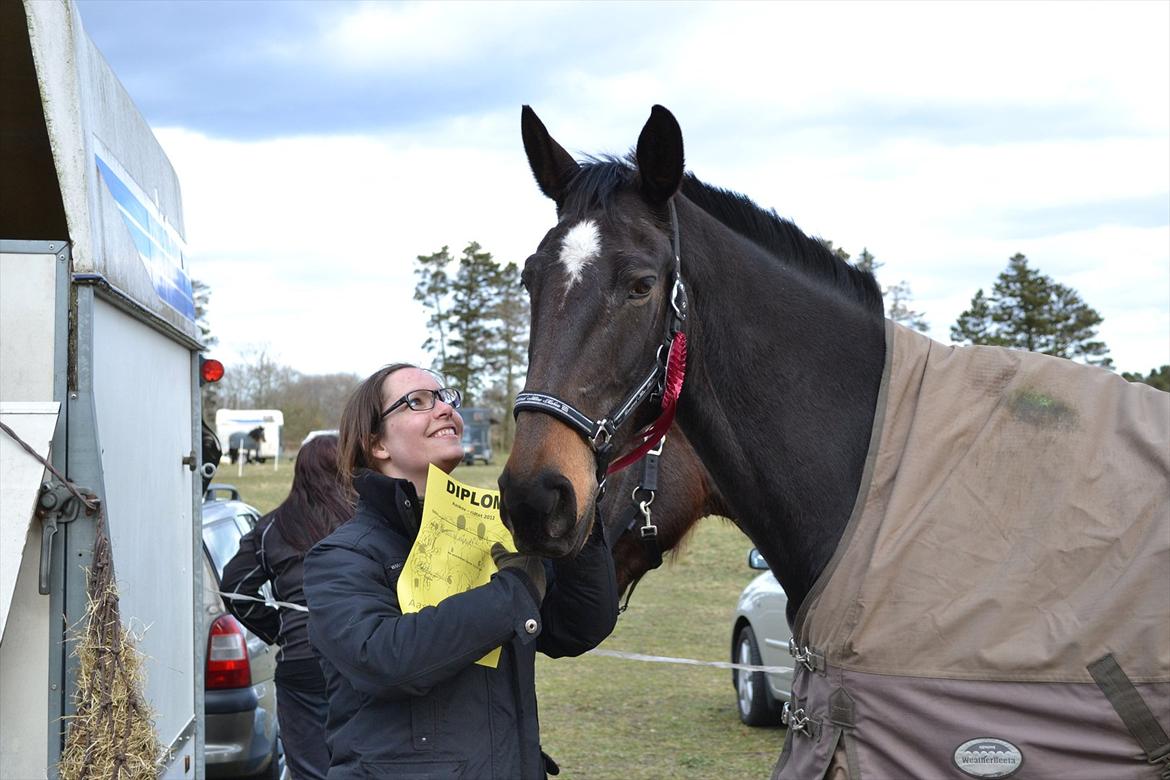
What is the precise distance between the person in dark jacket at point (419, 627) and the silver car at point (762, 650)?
190 inches

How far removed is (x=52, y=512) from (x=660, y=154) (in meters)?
1.78

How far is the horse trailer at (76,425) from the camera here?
2693 millimetres

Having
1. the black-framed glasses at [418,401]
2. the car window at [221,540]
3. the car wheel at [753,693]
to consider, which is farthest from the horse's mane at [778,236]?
the car wheel at [753,693]

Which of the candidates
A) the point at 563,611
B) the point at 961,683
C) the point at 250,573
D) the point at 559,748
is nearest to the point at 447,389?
the point at 563,611

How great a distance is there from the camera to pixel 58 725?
2693 millimetres

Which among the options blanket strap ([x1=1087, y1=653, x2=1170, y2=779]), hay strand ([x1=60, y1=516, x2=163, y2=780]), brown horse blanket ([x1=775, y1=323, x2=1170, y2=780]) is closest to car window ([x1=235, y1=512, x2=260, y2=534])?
hay strand ([x1=60, y1=516, x2=163, y2=780])

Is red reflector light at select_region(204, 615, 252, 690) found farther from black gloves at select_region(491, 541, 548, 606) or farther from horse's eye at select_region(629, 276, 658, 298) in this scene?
horse's eye at select_region(629, 276, 658, 298)

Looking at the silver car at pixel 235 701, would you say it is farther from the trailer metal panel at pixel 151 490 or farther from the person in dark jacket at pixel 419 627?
the person in dark jacket at pixel 419 627

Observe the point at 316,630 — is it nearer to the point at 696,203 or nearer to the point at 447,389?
the point at 447,389

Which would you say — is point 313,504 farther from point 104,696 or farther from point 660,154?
point 660,154

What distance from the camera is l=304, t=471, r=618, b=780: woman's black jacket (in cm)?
222

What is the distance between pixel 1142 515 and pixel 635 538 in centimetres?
310

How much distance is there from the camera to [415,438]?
271 centimetres

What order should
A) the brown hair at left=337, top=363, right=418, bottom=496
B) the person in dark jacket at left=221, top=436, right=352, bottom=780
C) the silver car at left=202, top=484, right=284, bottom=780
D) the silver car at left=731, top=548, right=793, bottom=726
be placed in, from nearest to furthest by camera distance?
the brown hair at left=337, top=363, right=418, bottom=496
the person in dark jacket at left=221, top=436, right=352, bottom=780
the silver car at left=202, top=484, right=284, bottom=780
the silver car at left=731, top=548, right=793, bottom=726
